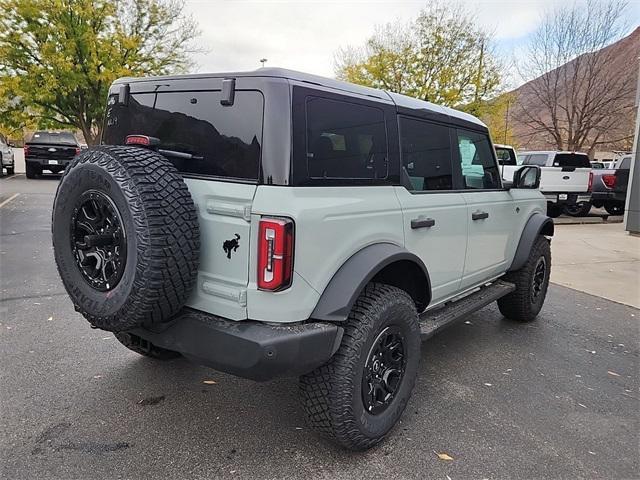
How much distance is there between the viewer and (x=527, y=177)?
4410 mm

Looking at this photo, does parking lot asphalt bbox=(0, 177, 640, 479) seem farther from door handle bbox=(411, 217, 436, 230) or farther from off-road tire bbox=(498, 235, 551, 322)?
door handle bbox=(411, 217, 436, 230)

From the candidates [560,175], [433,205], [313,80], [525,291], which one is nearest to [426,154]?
[433,205]

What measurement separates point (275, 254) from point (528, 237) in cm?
322

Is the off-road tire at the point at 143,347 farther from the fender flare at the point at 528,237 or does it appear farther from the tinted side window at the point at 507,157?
the tinted side window at the point at 507,157

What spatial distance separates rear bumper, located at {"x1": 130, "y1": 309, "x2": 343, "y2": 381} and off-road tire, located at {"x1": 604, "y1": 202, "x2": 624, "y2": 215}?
54.4 ft

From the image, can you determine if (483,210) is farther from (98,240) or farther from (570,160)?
(570,160)

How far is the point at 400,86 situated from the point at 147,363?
21137mm

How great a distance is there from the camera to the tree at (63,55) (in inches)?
733

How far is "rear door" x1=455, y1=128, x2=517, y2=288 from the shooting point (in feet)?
11.8

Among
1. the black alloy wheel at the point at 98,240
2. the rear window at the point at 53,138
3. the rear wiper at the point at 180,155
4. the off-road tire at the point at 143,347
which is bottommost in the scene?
the off-road tire at the point at 143,347

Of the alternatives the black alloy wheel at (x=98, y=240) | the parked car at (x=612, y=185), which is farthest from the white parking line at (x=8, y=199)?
the parked car at (x=612, y=185)

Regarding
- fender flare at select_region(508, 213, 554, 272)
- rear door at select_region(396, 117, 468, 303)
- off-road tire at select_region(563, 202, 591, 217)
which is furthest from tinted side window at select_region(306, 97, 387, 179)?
off-road tire at select_region(563, 202, 591, 217)

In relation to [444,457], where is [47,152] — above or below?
above

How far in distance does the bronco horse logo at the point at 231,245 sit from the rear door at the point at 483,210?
6.54 feet
